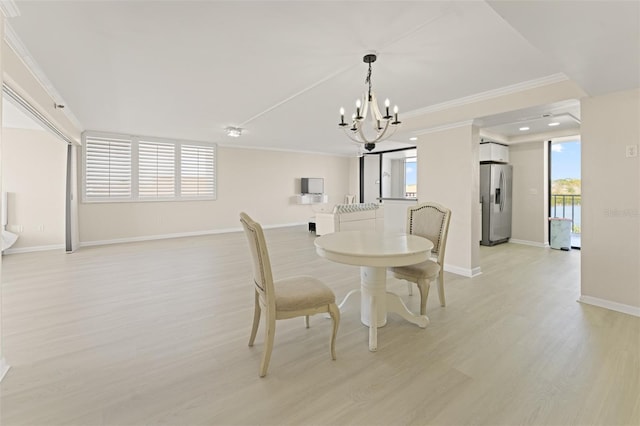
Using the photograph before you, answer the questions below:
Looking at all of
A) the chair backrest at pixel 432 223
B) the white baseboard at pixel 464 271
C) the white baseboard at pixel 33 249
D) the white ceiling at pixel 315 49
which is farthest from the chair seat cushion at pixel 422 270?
the white baseboard at pixel 33 249

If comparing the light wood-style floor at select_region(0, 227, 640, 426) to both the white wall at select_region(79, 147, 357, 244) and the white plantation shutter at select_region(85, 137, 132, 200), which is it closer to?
the white wall at select_region(79, 147, 357, 244)

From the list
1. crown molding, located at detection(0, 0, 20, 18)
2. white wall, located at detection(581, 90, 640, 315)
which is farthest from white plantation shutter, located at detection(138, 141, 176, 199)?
white wall, located at detection(581, 90, 640, 315)

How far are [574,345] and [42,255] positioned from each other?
25.0 ft

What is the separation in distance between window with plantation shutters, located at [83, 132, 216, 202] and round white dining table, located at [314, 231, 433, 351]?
235 inches

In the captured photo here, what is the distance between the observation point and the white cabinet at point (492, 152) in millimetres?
5941

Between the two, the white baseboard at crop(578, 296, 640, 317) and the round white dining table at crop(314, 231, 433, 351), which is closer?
the round white dining table at crop(314, 231, 433, 351)

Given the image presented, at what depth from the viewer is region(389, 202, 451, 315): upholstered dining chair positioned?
2.67m

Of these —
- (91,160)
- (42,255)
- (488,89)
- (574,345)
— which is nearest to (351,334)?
(574,345)

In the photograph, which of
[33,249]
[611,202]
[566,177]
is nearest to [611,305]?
[611,202]

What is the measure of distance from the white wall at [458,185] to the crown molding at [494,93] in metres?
0.32

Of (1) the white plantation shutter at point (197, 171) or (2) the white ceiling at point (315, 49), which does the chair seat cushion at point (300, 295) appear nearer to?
(2) the white ceiling at point (315, 49)

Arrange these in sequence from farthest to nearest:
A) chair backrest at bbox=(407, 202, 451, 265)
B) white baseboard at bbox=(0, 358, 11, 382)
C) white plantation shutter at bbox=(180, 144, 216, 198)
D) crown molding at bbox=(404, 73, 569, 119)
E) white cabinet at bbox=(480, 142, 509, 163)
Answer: white plantation shutter at bbox=(180, 144, 216, 198) → white cabinet at bbox=(480, 142, 509, 163) → crown molding at bbox=(404, 73, 569, 119) → chair backrest at bbox=(407, 202, 451, 265) → white baseboard at bbox=(0, 358, 11, 382)

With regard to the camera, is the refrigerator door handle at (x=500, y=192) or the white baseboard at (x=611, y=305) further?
the refrigerator door handle at (x=500, y=192)

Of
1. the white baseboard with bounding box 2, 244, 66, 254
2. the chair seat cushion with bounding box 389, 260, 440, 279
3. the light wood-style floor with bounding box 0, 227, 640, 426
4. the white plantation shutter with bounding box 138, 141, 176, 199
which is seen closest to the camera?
the light wood-style floor with bounding box 0, 227, 640, 426
